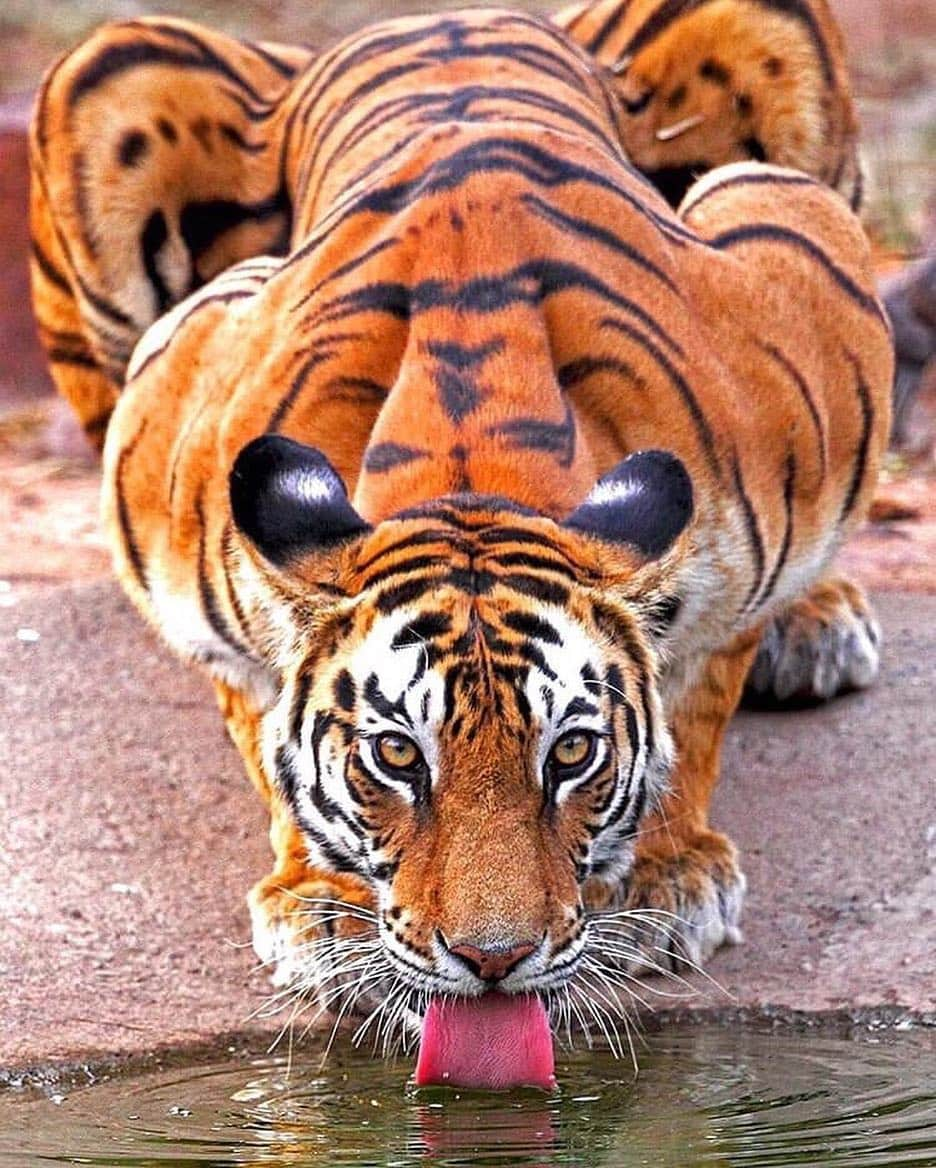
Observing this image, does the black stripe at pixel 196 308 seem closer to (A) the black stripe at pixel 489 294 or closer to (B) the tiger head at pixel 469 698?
(A) the black stripe at pixel 489 294

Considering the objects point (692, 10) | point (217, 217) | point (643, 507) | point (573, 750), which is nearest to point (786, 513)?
point (643, 507)

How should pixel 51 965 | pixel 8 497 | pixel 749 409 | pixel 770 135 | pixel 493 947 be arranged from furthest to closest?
pixel 8 497 → pixel 770 135 → pixel 749 409 → pixel 51 965 → pixel 493 947

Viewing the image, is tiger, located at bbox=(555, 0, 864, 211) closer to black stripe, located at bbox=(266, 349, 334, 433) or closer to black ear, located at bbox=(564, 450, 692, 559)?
black stripe, located at bbox=(266, 349, 334, 433)

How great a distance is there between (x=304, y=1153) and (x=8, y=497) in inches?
176

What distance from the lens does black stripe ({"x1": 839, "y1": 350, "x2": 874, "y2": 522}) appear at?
A: 14.8 feet

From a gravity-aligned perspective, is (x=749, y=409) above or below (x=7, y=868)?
above

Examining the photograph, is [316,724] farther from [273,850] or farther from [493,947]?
[273,850]

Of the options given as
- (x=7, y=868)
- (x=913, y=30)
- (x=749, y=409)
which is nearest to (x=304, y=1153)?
(x=7, y=868)

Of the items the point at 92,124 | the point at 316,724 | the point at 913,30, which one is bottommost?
Result: the point at 913,30

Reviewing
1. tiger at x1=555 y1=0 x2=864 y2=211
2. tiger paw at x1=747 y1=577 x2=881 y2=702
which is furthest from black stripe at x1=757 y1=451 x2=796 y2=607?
tiger at x1=555 y1=0 x2=864 y2=211

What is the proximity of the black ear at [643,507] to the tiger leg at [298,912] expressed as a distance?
0.66 m

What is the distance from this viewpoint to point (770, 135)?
5.63 meters

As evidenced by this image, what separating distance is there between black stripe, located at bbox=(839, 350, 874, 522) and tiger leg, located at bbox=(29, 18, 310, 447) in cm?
169

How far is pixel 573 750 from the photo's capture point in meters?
3.26
